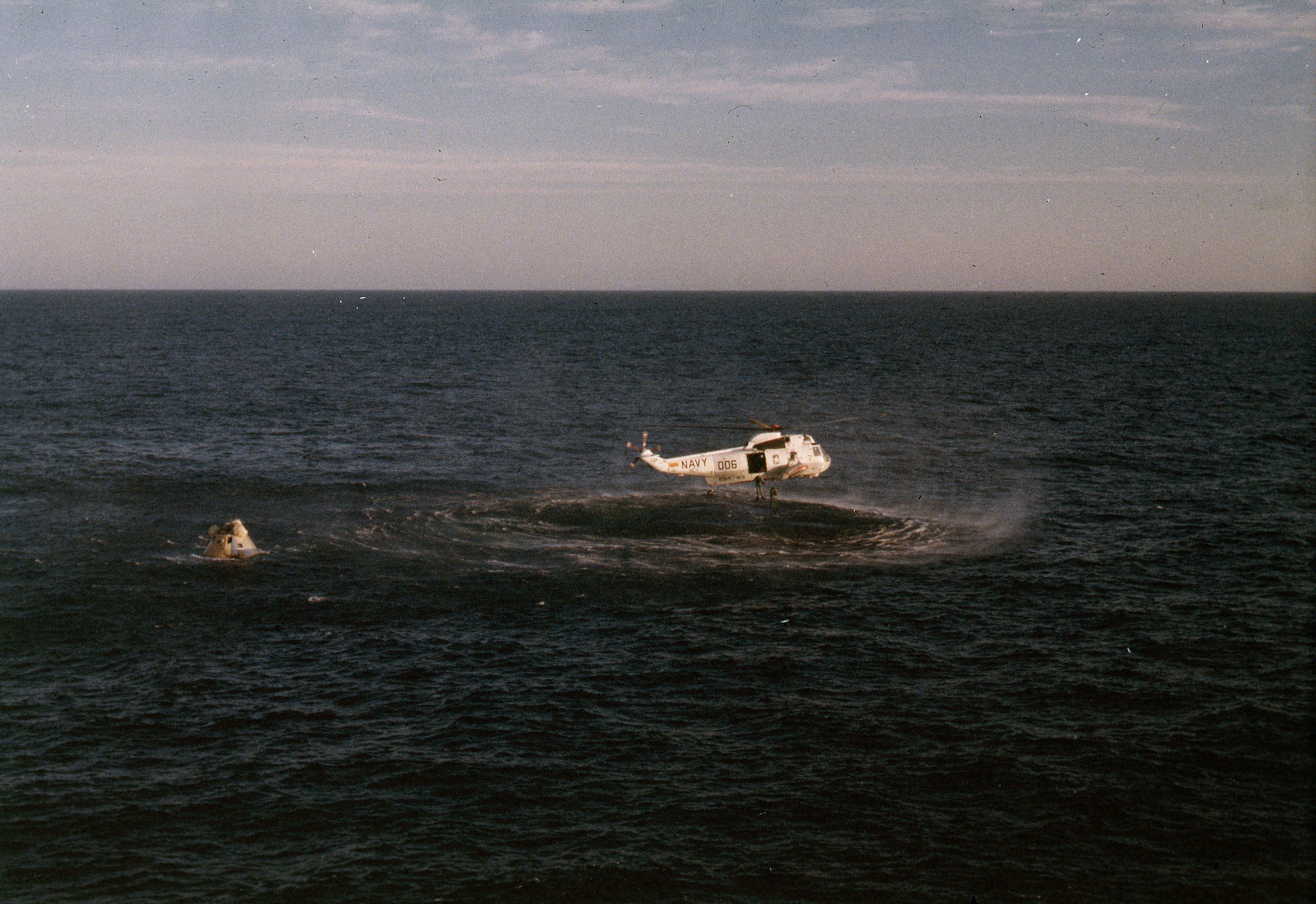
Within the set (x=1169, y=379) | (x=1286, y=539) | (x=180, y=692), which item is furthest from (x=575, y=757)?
(x=1169, y=379)

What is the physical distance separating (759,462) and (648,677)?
24.4m

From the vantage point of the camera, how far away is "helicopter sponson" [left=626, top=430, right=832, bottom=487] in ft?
206

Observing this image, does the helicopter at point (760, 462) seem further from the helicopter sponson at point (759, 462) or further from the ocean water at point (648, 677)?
the ocean water at point (648, 677)

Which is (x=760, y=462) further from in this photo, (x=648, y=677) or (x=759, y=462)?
(x=648, y=677)

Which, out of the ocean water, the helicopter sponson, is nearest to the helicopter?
the helicopter sponson

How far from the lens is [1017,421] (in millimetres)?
102812

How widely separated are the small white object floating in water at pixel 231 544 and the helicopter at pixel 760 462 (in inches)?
875

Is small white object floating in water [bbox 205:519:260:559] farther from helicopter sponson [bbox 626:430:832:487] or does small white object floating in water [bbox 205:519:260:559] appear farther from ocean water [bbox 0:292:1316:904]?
helicopter sponson [bbox 626:430:832:487]

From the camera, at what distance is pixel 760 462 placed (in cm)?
6353

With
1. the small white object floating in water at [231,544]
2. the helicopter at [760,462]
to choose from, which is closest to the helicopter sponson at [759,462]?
the helicopter at [760,462]

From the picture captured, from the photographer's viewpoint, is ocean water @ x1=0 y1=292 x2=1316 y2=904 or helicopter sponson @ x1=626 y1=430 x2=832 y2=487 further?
helicopter sponson @ x1=626 y1=430 x2=832 y2=487

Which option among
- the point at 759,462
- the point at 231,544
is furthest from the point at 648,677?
the point at 231,544

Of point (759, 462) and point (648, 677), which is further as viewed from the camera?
point (759, 462)

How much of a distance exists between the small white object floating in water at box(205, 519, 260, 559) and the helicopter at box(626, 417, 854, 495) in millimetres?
22232
